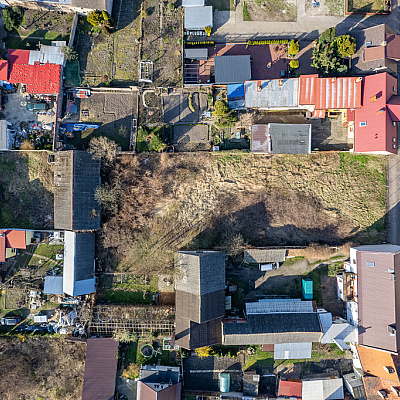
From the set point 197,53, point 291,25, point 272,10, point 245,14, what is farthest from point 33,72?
point 291,25

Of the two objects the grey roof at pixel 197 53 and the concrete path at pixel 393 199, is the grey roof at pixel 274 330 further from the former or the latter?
the grey roof at pixel 197 53

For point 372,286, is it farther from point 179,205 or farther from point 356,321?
point 179,205

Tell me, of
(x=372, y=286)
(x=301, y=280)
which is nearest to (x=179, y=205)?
(x=301, y=280)

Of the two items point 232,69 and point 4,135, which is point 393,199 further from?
point 4,135

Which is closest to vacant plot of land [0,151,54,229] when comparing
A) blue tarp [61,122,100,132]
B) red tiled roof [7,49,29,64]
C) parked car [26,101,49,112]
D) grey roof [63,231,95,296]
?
grey roof [63,231,95,296]

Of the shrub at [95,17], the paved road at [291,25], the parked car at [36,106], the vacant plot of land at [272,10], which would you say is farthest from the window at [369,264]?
the parked car at [36,106]
